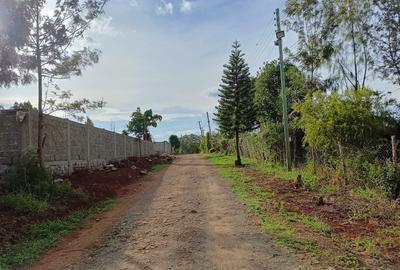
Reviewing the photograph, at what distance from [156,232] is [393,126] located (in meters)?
11.5

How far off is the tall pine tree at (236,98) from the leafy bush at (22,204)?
16289mm

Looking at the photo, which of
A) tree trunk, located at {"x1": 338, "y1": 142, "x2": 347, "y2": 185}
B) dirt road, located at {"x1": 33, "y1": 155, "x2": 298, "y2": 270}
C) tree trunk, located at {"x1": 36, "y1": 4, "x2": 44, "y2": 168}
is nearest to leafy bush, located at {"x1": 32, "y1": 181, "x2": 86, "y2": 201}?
tree trunk, located at {"x1": 36, "y1": 4, "x2": 44, "y2": 168}

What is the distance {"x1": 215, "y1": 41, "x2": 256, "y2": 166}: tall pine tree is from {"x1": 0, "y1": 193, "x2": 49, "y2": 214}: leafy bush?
53.4ft

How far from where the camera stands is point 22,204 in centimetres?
863

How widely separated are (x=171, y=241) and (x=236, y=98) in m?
18.7

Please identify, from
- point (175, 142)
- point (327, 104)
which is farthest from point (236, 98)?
point (175, 142)

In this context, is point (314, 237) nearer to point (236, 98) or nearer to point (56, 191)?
point (56, 191)

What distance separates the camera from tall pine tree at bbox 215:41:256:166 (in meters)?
24.2

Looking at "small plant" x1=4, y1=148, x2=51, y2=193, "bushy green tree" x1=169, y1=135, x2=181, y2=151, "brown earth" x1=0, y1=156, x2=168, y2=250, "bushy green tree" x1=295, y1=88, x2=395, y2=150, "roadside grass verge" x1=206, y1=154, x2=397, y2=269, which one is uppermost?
"bushy green tree" x1=169, y1=135, x2=181, y2=151

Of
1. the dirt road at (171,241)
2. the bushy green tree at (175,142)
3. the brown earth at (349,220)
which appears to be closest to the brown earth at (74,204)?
the dirt road at (171,241)

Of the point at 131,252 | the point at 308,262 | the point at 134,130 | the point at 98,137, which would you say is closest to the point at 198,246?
the point at 131,252

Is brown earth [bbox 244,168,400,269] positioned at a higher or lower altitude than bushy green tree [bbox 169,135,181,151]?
lower

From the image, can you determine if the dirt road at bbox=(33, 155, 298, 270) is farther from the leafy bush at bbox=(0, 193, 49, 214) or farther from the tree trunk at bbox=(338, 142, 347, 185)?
the tree trunk at bbox=(338, 142, 347, 185)

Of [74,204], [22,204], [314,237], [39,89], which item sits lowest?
[314,237]
